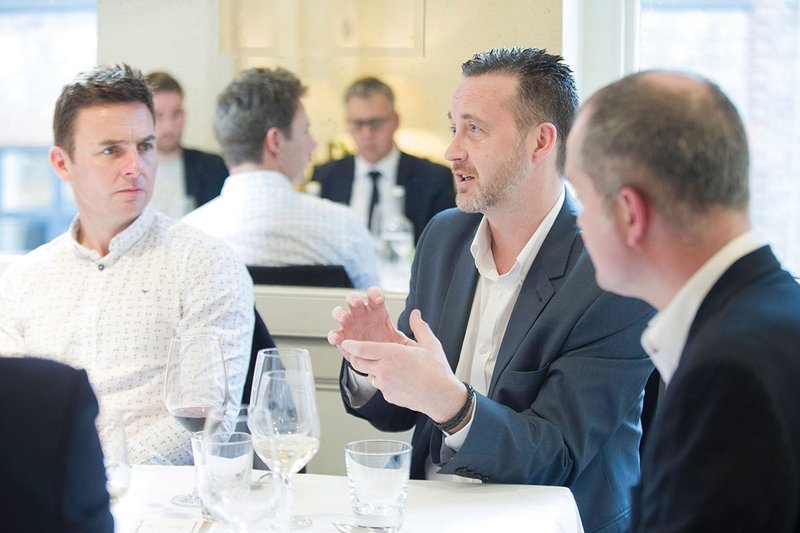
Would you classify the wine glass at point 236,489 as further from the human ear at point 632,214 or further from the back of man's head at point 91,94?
the back of man's head at point 91,94

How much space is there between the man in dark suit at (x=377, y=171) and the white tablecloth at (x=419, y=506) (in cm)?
176

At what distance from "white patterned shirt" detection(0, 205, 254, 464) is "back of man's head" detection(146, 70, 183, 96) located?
113 centimetres

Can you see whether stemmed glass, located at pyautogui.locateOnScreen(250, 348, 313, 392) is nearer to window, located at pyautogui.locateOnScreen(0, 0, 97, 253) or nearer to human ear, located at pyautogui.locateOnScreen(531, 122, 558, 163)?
human ear, located at pyautogui.locateOnScreen(531, 122, 558, 163)

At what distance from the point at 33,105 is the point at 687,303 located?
3249mm

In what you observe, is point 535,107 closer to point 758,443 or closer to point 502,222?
point 502,222

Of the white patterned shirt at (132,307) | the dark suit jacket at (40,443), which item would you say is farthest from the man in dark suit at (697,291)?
the white patterned shirt at (132,307)

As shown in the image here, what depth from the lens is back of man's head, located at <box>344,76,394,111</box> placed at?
3551 mm

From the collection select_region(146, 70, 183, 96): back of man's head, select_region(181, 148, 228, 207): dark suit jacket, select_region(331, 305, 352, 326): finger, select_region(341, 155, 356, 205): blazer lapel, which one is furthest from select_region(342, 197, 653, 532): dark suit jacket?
select_region(146, 70, 183, 96): back of man's head

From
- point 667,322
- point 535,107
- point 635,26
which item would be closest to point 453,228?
point 535,107

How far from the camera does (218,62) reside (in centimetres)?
367

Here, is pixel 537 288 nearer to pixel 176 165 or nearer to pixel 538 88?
pixel 538 88

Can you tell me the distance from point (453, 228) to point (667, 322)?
1.15m

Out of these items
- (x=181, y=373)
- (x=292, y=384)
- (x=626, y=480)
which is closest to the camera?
(x=292, y=384)

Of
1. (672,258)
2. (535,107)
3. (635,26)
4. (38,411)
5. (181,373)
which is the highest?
(635,26)
